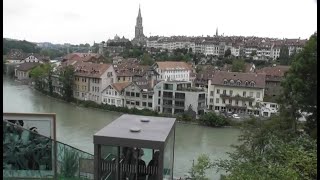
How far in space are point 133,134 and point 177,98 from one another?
9.56m

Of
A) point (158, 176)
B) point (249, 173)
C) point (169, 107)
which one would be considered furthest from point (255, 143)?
point (169, 107)

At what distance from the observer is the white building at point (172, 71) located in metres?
18.3

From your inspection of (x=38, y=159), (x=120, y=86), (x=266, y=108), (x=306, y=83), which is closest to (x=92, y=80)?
(x=120, y=86)

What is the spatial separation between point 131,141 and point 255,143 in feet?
9.86

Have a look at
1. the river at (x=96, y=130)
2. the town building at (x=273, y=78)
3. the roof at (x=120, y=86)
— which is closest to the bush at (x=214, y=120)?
the river at (x=96, y=130)

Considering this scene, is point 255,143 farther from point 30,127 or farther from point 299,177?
point 30,127

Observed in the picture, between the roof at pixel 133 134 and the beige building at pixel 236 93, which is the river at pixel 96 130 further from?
the roof at pixel 133 134

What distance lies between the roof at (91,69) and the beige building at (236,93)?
3975 millimetres

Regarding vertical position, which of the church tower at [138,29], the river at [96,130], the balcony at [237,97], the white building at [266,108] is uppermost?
the church tower at [138,29]

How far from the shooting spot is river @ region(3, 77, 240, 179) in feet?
25.5

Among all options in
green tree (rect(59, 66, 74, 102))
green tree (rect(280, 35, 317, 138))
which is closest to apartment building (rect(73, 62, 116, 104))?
green tree (rect(59, 66, 74, 102))

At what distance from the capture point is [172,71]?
18.7m

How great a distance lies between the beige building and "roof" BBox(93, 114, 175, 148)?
9775mm

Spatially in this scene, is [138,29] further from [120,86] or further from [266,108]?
[266,108]
